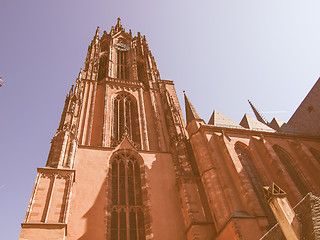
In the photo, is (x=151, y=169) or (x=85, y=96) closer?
(x=151, y=169)

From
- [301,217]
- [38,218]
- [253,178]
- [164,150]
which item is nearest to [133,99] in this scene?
[164,150]

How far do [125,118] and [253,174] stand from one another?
9.12 metres

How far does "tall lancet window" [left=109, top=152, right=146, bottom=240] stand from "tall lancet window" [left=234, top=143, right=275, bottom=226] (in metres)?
5.55

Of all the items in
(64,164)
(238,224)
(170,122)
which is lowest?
(238,224)

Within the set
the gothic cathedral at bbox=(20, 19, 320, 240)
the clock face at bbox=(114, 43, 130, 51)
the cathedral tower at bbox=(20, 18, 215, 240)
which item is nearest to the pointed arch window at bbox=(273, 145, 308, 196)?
the gothic cathedral at bbox=(20, 19, 320, 240)

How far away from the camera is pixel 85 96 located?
1892 centimetres

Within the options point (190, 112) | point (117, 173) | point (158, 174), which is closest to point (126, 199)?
point (117, 173)

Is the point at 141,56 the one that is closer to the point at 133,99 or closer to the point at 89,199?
the point at 133,99

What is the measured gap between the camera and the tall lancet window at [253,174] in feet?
39.0

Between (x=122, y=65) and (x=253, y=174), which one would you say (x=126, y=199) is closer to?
(x=253, y=174)

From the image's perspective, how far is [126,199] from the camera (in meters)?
12.8

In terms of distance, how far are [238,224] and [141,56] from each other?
68.2 feet

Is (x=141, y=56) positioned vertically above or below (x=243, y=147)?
above

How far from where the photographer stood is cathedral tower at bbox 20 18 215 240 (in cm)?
1069
